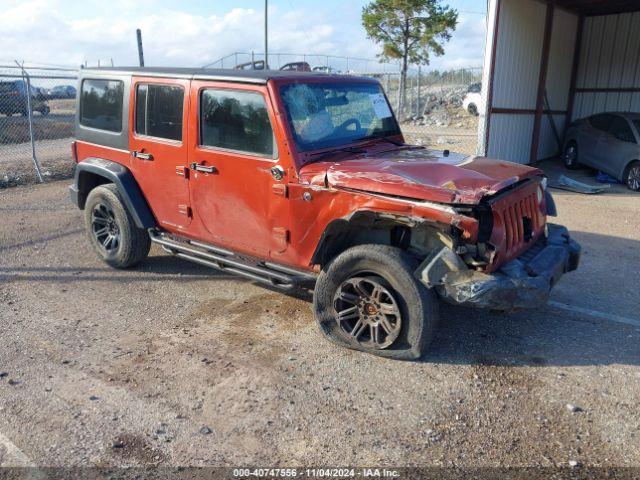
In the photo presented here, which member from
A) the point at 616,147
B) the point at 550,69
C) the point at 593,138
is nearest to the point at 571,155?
the point at 593,138

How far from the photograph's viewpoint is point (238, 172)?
4273mm

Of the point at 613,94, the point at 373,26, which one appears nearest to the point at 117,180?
the point at 613,94

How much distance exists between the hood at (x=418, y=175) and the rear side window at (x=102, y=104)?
2.41 m

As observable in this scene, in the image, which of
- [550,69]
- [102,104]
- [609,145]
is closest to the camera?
[102,104]

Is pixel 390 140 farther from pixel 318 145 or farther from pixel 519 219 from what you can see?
pixel 519 219

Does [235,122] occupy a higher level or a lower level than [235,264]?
higher

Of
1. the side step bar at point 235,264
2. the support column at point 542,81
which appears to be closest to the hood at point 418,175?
the side step bar at point 235,264

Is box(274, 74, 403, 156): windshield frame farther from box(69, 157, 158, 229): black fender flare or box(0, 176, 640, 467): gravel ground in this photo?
box(69, 157, 158, 229): black fender flare

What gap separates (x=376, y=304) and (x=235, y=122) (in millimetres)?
1872

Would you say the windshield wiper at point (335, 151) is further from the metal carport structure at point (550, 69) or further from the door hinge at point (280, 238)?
the metal carport structure at point (550, 69)

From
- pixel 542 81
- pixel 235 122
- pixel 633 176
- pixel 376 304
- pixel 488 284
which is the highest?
pixel 542 81

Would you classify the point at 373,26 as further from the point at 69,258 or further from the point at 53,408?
the point at 53,408

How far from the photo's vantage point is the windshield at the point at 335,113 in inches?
162

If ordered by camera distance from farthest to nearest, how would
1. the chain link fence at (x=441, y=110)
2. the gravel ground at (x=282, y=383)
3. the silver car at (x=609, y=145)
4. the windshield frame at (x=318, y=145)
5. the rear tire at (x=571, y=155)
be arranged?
the chain link fence at (x=441, y=110) → the rear tire at (x=571, y=155) → the silver car at (x=609, y=145) → the windshield frame at (x=318, y=145) → the gravel ground at (x=282, y=383)
